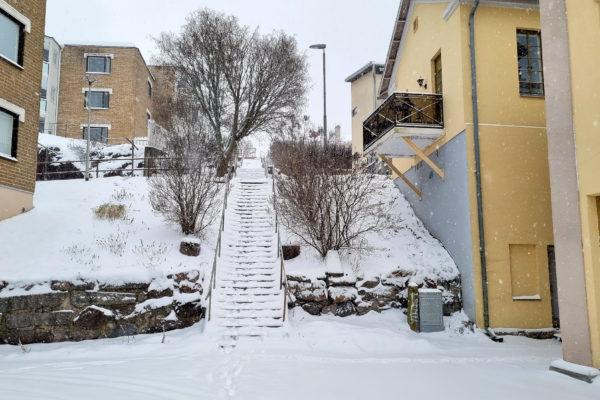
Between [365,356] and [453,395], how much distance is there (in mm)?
2531

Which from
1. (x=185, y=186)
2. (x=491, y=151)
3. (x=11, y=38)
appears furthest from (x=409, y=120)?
(x=11, y=38)

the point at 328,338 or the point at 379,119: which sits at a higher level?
the point at 379,119

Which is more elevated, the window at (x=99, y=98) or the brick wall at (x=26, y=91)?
the window at (x=99, y=98)

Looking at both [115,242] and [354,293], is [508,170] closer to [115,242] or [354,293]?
[354,293]

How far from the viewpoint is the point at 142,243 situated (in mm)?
11953

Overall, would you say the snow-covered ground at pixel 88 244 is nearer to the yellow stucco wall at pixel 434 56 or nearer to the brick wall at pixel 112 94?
the yellow stucco wall at pixel 434 56

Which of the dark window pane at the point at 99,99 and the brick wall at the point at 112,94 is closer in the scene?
the brick wall at the point at 112,94

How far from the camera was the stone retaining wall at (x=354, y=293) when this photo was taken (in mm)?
11172

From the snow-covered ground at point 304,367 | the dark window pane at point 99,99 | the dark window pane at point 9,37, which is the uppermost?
the dark window pane at point 99,99

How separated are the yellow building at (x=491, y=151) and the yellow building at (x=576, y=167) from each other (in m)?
3.24

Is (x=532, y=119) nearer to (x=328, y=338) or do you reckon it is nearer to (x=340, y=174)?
(x=340, y=174)

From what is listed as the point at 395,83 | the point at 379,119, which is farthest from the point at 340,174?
the point at 395,83

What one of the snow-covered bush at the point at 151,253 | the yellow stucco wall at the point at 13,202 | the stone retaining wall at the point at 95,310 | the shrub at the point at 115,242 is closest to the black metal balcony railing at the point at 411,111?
the snow-covered bush at the point at 151,253

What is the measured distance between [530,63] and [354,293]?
7.80m
